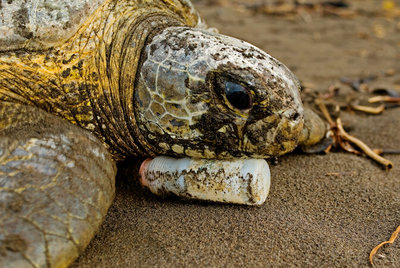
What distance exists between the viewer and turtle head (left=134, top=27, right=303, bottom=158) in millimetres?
1740

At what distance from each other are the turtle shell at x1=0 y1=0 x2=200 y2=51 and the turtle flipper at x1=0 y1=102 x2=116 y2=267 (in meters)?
0.29

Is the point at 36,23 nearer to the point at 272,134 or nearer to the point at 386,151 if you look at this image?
the point at 272,134

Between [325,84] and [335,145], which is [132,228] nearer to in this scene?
[335,145]

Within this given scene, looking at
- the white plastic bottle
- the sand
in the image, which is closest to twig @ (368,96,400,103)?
the sand

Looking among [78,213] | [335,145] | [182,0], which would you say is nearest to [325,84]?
[335,145]

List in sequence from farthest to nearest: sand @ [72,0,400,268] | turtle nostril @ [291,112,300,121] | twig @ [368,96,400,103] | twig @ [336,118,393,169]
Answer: twig @ [368,96,400,103]
twig @ [336,118,393,169]
turtle nostril @ [291,112,300,121]
sand @ [72,0,400,268]

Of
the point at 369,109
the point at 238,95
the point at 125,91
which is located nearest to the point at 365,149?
the point at 369,109

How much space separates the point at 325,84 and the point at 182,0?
6.63 ft

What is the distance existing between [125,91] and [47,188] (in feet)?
1.94

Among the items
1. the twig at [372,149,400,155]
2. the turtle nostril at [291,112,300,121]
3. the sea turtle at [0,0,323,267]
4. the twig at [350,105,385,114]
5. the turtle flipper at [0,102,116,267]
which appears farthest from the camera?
the twig at [350,105,385,114]

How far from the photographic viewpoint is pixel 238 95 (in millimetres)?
1738

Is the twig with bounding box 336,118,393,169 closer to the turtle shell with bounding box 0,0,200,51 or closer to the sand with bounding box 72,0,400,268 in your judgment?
the sand with bounding box 72,0,400,268

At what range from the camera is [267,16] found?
22.4ft

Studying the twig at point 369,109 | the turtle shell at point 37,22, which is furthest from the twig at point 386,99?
the turtle shell at point 37,22
